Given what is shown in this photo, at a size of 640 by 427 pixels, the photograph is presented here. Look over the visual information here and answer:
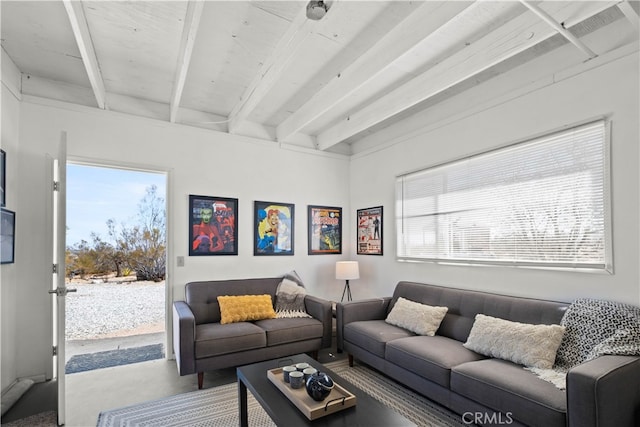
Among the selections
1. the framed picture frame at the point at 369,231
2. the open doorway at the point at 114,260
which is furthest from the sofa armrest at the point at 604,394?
the open doorway at the point at 114,260

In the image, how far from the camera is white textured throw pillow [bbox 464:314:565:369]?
217cm

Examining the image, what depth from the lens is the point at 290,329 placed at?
328 centimetres

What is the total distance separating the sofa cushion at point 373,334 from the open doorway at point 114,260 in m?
2.50

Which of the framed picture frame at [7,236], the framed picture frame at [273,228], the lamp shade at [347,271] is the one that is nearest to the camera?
the framed picture frame at [7,236]

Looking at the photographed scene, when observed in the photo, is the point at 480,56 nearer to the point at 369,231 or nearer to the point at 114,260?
the point at 369,231

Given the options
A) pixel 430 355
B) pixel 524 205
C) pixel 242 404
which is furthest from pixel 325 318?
pixel 524 205

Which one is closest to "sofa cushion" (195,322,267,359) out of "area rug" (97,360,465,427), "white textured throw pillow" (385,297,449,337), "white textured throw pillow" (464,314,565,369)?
"area rug" (97,360,465,427)

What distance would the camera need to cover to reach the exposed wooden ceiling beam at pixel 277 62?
6.93 ft

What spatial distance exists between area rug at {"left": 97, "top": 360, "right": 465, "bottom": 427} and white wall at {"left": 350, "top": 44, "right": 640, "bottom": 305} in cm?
121

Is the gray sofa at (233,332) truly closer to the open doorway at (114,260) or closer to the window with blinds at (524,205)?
the open doorway at (114,260)

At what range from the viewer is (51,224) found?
307 centimetres

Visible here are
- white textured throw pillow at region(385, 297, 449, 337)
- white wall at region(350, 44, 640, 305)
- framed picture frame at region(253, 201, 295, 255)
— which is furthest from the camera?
framed picture frame at region(253, 201, 295, 255)

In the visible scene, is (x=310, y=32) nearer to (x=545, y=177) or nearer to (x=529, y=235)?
(x=545, y=177)

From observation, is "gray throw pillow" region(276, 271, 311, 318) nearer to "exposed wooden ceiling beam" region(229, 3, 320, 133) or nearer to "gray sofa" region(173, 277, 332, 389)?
"gray sofa" region(173, 277, 332, 389)
